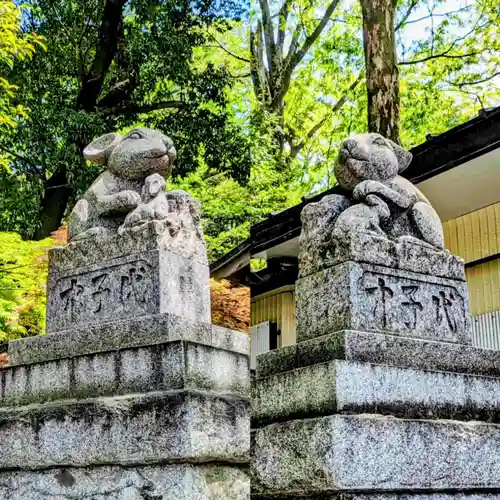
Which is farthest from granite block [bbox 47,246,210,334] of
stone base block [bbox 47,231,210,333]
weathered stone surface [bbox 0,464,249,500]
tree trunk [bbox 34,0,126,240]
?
tree trunk [bbox 34,0,126,240]

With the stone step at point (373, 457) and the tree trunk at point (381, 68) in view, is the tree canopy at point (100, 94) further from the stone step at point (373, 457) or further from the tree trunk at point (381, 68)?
the stone step at point (373, 457)

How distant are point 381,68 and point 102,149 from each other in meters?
7.14

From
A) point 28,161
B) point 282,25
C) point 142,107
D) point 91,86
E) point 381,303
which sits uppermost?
point 282,25

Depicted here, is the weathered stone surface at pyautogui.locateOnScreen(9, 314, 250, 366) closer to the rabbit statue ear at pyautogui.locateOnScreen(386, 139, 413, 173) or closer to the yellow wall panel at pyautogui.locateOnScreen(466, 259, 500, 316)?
the rabbit statue ear at pyautogui.locateOnScreen(386, 139, 413, 173)

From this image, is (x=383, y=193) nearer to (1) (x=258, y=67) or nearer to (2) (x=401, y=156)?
(2) (x=401, y=156)

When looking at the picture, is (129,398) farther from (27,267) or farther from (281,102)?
(281,102)

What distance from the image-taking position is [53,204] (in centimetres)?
1831

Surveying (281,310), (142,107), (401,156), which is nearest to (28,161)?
(142,107)

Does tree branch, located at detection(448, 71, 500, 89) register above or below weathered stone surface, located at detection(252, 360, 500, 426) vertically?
above

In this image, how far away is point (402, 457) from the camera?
443 centimetres

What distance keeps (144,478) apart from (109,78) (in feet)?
50.2

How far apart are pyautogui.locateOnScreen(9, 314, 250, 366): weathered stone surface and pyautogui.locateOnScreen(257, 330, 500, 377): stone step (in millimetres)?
1143

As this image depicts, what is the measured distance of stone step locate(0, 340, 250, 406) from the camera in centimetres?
577

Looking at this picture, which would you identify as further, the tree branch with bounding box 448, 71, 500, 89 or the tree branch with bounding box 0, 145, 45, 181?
the tree branch with bounding box 448, 71, 500, 89
